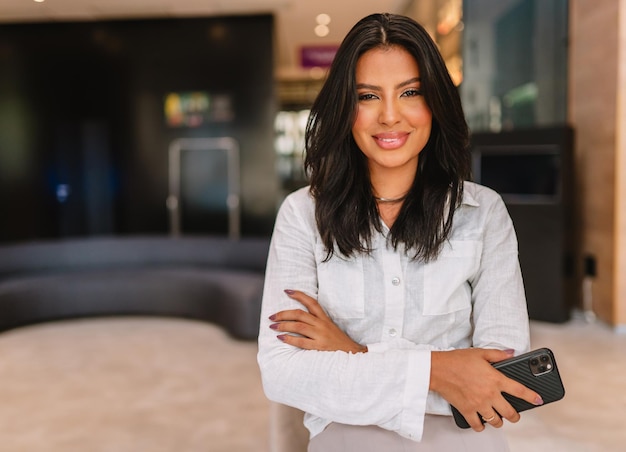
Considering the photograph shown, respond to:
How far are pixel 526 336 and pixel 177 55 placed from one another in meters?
8.05

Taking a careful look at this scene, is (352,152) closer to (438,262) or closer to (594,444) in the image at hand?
(438,262)

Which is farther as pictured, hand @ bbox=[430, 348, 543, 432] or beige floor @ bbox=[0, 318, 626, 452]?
beige floor @ bbox=[0, 318, 626, 452]

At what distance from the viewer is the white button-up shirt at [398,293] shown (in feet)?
4.16

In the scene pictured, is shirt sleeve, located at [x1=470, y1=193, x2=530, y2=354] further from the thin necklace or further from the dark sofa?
the dark sofa

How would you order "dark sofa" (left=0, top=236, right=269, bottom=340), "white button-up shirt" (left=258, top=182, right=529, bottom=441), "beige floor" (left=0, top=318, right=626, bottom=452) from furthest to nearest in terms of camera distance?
"dark sofa" (left=0, top=236, right=269, bottom=340)
"beige floor" (left=0, top=318, right=626, bottom=452)
"white button-up shirt" (left=258, top=182, right=529, bottom=441)

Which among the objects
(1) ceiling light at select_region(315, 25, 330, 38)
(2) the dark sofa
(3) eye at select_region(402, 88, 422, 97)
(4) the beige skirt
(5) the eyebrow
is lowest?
(2) the dark sofa

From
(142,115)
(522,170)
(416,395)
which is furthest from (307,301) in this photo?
(142,115)

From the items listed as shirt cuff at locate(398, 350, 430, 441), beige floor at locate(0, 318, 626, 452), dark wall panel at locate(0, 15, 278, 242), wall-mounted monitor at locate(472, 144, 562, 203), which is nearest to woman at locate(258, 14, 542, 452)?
shirt cuff at locate(398, 350, 430, 441)

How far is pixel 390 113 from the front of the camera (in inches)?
51.4

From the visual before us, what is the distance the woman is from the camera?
3.92 ft

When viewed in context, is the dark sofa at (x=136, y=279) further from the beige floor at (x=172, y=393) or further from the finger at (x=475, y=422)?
the finger at (x=475, y=422)

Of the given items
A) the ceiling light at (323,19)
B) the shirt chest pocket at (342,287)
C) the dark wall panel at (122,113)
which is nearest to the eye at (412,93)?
the shirt chest pocket at (342,287)

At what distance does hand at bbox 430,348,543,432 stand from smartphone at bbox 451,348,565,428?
0.02 m

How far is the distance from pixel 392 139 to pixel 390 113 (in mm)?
61
